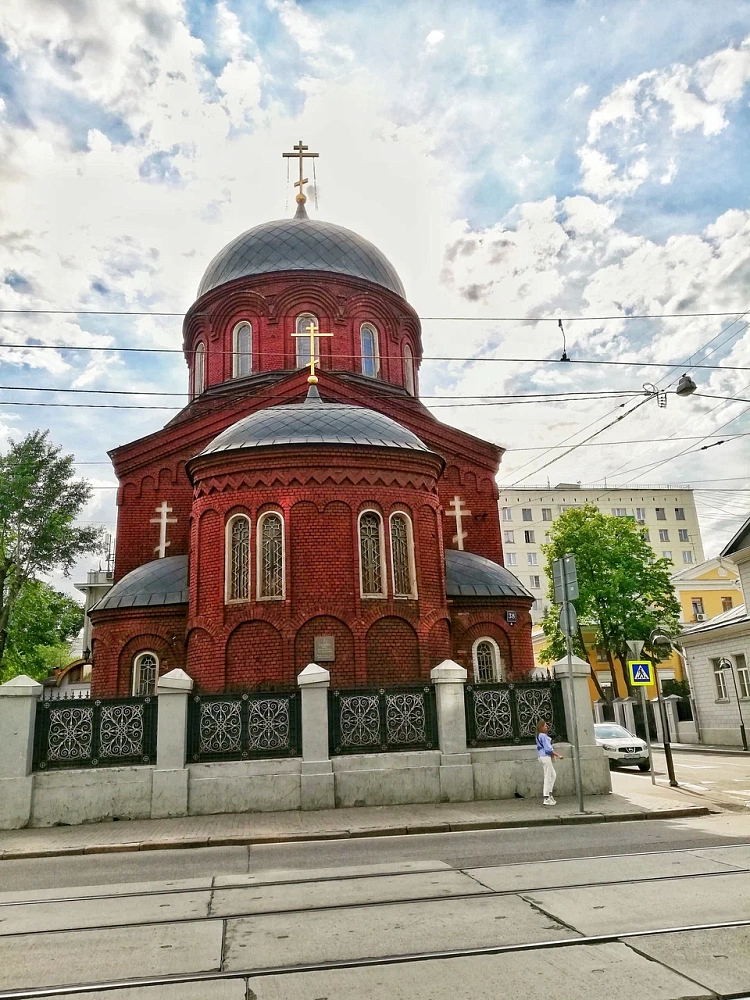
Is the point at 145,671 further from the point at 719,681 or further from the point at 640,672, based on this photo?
the point at 719,681

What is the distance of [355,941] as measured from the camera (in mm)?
5371

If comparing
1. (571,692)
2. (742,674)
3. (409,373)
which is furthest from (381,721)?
(742,674)

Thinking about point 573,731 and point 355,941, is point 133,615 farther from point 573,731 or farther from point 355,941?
point 355,941

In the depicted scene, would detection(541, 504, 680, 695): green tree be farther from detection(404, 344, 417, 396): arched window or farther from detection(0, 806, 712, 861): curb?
detection(0, 806, 712, 861): curb

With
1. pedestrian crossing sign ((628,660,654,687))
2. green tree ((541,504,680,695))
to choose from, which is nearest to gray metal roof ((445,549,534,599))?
pedestrian crossing sign ((628,660,654,687))

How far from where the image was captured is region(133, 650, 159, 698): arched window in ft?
60.9

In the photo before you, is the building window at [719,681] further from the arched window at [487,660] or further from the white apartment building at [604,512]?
the white apartment building at [604,512]

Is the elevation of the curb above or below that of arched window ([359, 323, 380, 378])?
below

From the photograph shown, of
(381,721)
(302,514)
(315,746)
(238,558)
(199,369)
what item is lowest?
(315,746)

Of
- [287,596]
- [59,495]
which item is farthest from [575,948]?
[59,495]

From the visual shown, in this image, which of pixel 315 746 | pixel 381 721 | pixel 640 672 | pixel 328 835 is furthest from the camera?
pixel 640 672

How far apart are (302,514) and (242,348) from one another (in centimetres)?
959

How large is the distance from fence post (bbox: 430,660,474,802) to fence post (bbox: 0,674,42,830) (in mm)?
6162

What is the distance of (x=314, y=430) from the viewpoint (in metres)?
17.2
